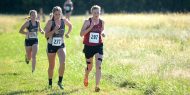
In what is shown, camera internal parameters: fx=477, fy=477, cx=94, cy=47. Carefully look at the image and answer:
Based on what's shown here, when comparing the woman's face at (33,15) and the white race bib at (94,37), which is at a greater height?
the woman's face at (33,15)

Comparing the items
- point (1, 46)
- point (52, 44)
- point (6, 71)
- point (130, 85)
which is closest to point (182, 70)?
point (130, 85)

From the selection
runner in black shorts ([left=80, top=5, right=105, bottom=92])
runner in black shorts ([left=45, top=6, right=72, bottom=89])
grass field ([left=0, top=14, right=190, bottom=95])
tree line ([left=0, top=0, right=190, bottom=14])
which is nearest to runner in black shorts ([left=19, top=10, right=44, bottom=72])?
grass field ([left=0, top=14, right=190, bottom=95])

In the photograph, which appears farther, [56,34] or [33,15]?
[33,15]

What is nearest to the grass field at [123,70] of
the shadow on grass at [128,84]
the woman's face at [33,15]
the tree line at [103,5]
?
the shadow on grass at [128,84]

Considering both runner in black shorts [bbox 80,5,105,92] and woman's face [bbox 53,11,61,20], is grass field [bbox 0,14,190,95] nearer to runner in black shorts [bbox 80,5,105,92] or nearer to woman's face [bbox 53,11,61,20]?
runner in black shorts [bbox 80,5,105,92]

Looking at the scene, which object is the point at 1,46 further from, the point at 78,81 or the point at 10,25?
the point at 10,25

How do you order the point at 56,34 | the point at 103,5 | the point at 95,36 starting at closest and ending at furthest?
1. the point at 95,36
2. the point at 56,34
3. the point at 103,5

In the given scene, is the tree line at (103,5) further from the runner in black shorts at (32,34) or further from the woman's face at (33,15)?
the woman's face at (33,15)

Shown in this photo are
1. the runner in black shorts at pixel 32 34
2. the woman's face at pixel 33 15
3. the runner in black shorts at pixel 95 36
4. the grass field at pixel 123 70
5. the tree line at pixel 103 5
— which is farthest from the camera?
the tree line at pixel 103 5

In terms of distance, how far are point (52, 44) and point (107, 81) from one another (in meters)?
2.18

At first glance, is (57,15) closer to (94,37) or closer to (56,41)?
(56,41)

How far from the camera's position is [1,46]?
979 inches

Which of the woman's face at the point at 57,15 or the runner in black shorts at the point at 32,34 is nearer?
the woman's face at the point at 57,15

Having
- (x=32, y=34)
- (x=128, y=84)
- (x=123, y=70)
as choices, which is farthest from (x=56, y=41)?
(x=32, y=34)
